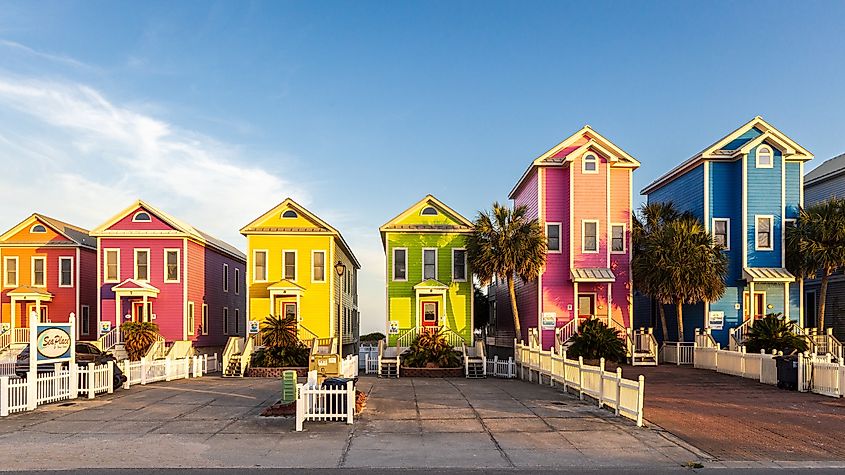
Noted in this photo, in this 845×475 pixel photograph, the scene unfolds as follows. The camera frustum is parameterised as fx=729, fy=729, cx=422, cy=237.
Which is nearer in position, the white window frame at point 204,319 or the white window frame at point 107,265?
the white window frame at point 107,265

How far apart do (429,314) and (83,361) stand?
16.2 metres

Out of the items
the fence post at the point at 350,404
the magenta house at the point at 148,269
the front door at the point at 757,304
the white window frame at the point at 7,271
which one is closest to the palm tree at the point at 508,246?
the front door at the point at 757,304

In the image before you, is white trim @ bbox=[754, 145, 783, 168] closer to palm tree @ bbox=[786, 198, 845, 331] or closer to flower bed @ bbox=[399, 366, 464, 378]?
palm tree @ bbox=[786, 198, 845, 331]

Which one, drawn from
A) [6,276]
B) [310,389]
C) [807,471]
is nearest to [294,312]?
[6,276]

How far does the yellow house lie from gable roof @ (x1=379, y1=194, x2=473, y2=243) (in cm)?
291

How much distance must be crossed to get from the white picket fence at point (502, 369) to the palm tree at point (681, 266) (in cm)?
780

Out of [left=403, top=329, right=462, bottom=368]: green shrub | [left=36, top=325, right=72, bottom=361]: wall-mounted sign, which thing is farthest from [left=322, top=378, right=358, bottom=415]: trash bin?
[left=403, top=329, right=462, bottom=368]: green shrub

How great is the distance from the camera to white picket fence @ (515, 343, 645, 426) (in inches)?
624

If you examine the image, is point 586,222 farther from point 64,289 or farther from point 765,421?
point 64,289

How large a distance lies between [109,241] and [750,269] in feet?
101

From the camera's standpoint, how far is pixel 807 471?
11156mm

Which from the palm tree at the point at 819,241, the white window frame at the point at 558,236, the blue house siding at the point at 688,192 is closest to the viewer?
the palm tree at the point at 819,241

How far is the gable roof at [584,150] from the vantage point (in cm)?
3384

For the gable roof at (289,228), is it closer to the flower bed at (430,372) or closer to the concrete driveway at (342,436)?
the flower bed at (430,372)
